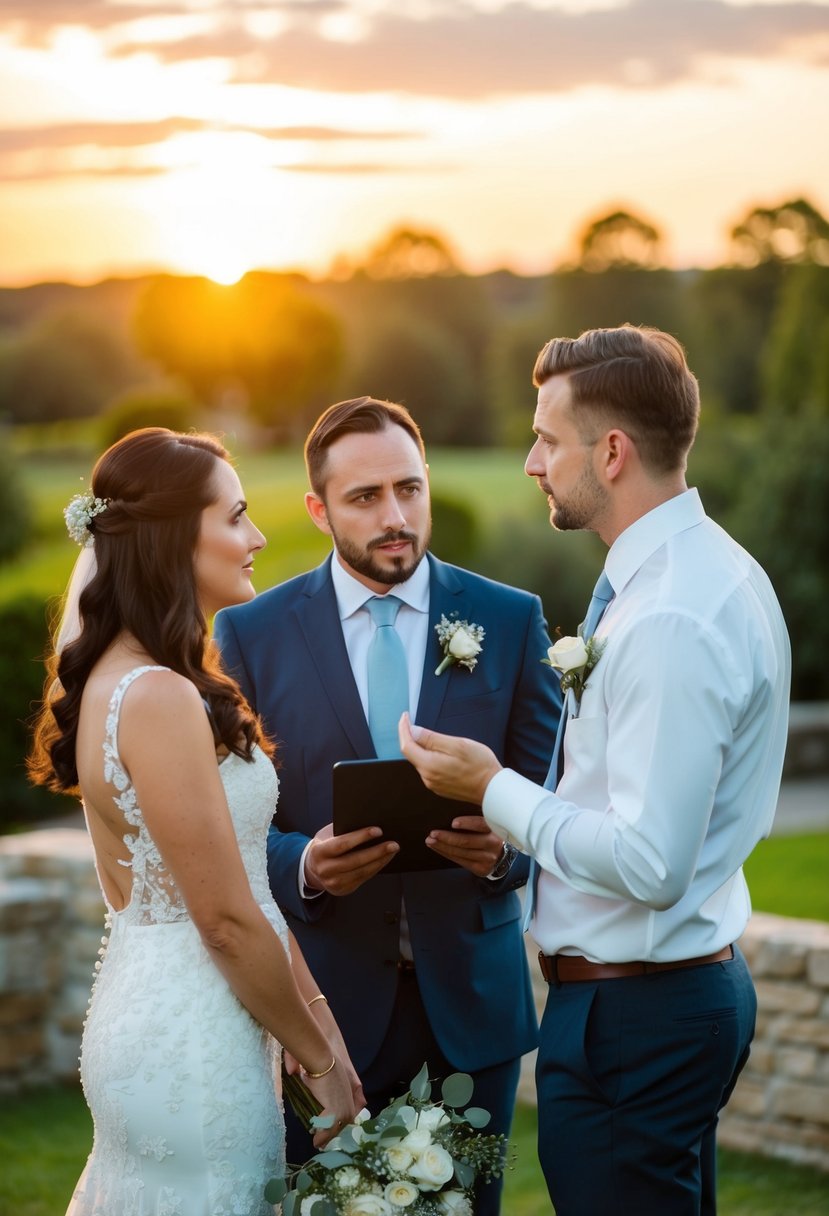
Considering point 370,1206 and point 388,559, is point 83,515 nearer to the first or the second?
point 388,559

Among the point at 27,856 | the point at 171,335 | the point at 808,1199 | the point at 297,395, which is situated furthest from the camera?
the point at 297,395

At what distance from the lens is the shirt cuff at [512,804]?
2.83 metres

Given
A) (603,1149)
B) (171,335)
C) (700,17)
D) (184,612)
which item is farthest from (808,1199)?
(700,17)

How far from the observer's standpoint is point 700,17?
21250 mm

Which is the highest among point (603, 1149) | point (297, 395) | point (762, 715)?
point (297, 395)

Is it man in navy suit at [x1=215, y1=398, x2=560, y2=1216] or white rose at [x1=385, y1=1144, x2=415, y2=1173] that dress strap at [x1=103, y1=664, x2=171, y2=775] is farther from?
white rose at [x1=385, y1=1144, x2=415, y2=1173]

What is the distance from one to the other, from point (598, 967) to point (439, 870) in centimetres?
81

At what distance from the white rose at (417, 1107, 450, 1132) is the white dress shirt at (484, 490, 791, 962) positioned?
434mm

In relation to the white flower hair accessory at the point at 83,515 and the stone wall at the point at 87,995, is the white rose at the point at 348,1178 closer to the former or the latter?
the white flower hair accessory at the point at 83,515

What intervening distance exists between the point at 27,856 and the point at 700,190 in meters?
22.6

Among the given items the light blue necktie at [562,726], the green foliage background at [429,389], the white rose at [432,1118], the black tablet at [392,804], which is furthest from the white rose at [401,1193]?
the green foliage background at [429,389]

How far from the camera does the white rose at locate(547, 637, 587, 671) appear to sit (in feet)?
9.30

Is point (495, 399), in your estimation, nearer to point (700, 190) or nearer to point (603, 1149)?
point (700, 190)

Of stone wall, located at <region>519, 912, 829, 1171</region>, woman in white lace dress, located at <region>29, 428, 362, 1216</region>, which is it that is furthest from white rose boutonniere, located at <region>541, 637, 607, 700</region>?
stone wall, located at <region>519, 912, 829, 1171</region>
